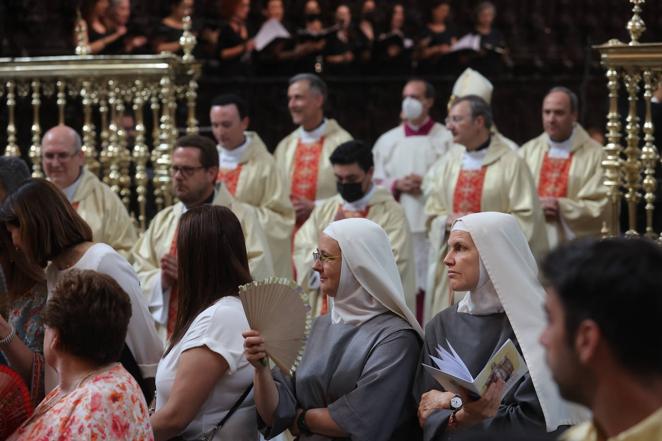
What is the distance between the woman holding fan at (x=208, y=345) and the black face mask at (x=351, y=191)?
153 inches

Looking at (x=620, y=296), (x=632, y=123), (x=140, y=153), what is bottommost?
(x=140, y=153)

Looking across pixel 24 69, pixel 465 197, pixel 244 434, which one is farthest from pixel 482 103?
pixel 244 434

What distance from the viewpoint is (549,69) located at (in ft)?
54.9

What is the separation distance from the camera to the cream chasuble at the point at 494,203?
9320 mm

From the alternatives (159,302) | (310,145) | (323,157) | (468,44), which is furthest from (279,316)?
(468,44)

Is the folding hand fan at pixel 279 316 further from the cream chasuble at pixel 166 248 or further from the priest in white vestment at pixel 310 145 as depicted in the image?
the priest in white vestment at pixel 310 145

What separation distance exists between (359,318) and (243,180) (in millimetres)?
4530

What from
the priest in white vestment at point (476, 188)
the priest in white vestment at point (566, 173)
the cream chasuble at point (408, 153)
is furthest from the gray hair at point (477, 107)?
the cream chasuble at point (408, 153)

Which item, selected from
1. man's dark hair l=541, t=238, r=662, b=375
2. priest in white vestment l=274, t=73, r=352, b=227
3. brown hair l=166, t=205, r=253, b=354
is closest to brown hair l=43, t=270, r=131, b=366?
brown hair l=166, t=205, r=253, b=354

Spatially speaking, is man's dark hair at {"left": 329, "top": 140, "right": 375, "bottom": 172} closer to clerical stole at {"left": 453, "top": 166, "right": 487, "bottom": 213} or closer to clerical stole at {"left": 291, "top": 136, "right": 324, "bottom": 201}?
clerical stole at {"left": 453, "top": 166, "right": 487, "bottom": 213}

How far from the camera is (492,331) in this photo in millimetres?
4805

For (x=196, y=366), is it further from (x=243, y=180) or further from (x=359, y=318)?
(x=243, y=180)

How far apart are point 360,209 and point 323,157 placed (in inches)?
72.7

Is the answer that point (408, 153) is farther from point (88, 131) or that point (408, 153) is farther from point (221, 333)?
point (221, 333)
